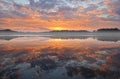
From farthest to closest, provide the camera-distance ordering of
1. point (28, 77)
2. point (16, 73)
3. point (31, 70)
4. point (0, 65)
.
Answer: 1. point (0, 65)
2. point (31, 70)
3. point (16, 73)
4. point (28, 77)

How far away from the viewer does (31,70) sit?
14.0 metres

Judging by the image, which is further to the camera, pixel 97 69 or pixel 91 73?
pixel 97 69

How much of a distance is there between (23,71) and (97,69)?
5764 millimetres

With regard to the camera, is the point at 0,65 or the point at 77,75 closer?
the point at 77,75

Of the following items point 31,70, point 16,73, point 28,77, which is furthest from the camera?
point 31,70

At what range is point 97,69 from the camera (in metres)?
14.5

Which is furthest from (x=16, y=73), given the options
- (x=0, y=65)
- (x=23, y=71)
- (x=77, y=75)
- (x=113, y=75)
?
(x=113, y=75)

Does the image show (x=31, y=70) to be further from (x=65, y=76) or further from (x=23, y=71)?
(x=65, y=76)

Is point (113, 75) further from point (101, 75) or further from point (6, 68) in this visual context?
point (6, 68)

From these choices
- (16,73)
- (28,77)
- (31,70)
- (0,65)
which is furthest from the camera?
(0,65)

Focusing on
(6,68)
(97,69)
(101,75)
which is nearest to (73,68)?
(97,69)

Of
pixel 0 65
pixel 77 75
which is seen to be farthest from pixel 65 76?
pixel 0 65

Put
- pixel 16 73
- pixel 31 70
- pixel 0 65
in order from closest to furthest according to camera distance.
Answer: pixel 16 73 → pixel 31 70 → pixel 0 65

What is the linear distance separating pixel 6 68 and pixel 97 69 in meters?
7.21
